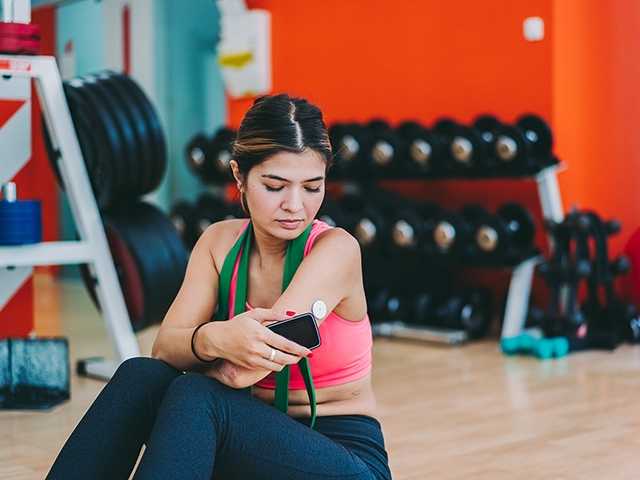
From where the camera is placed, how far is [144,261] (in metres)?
2.98

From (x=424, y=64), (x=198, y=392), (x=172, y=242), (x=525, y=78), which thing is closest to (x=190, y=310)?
(x=198, y=392)

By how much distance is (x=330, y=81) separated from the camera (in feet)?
15.8

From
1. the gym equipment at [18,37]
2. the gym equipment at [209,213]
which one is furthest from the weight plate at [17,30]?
the gym equipment at [209,213]

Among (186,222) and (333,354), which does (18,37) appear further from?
(186,222)

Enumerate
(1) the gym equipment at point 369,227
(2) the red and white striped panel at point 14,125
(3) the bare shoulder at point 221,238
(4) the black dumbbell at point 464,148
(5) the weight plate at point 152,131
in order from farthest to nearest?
1. (1) the gym equipment at point 369,227
2. (4) the black dumbbell at point 464,148
3. (5) the weight plate at point 152,131
4. (2) the red and white striped panel at point 14,125
5. (3) the bare shoulder at point 221,238

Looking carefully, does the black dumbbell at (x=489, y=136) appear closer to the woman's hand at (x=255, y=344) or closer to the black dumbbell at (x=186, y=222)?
the black dumbbell at (x=186, y=222)

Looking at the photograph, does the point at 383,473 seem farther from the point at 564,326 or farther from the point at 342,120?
the point at 342,120

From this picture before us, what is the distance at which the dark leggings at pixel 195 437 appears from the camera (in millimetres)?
1256

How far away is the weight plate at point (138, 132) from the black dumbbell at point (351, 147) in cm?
116

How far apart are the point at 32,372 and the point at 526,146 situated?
195cm

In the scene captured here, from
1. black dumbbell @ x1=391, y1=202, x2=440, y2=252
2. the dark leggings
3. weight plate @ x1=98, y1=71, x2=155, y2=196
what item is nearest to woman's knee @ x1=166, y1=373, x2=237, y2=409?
the dark leggings

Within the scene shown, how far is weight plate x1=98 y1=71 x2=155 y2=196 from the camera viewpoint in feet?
10.0

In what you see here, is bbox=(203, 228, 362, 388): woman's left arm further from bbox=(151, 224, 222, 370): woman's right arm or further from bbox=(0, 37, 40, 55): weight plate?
bbox=(0, 37, 40, 55): weight plate

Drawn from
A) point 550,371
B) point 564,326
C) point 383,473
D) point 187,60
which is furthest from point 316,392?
point 187,60
